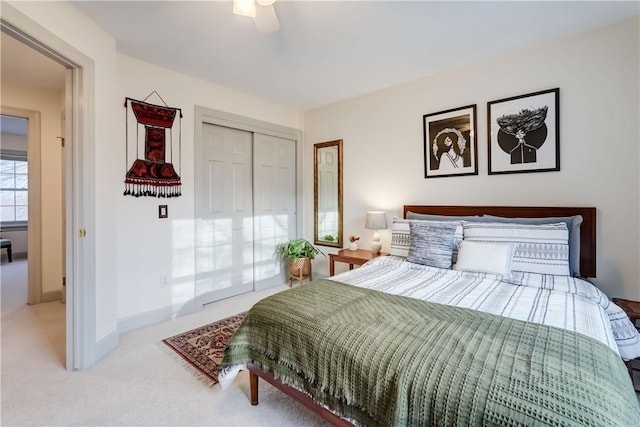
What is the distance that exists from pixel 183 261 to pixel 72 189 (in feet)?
4.08

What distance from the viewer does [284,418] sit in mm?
1652

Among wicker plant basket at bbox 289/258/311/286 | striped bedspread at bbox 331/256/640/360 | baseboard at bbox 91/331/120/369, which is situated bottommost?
baseboard at bbox 91/331/120/369

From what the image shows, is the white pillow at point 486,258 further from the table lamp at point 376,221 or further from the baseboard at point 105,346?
the baseboard at point 105,346

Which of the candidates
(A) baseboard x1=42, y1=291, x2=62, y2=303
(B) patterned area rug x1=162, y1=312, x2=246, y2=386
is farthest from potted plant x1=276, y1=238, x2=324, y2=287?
(A) baseboard x1=42, y1=291, x2=62, y2=303

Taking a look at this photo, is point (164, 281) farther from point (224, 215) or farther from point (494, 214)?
point (494, 214)

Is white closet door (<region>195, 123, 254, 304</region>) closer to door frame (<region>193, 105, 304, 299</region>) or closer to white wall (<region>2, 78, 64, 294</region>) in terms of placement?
door frame (<region>193, 105, 304, 299</region>)

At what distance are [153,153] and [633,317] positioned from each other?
12.7 ft

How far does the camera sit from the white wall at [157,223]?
2662mm

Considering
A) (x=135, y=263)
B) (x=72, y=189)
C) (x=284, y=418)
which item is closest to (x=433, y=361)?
(x=284, y=418)

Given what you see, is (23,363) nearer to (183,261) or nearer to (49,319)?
(49,319)

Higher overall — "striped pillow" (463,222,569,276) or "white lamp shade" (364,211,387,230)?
"white lamp shade" (364,211,387,230)

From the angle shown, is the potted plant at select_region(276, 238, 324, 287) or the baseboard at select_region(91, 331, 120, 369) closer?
the baseboard at select_region(91, 331, 120, 369)

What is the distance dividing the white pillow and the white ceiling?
165 cm

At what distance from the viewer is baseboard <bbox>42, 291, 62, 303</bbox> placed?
3418mm
